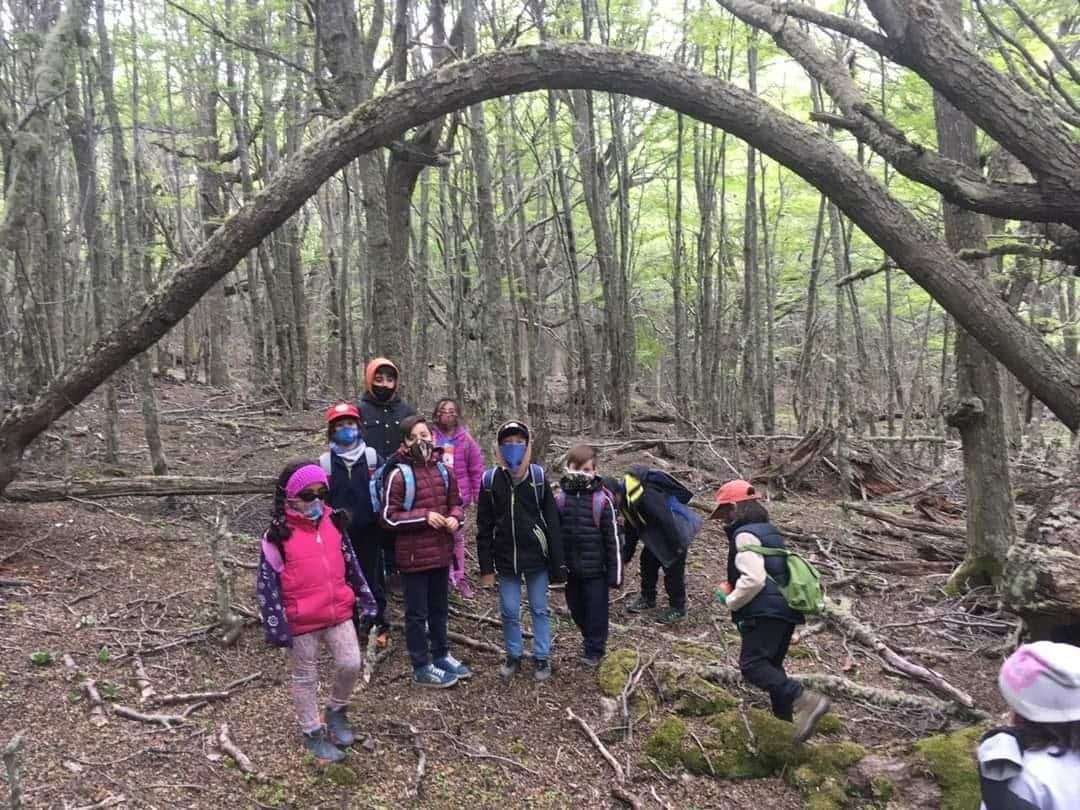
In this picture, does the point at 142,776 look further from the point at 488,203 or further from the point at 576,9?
the point at 576,9

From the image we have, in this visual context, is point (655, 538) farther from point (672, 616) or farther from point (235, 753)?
point (235, 753)

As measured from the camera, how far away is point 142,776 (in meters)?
3.59

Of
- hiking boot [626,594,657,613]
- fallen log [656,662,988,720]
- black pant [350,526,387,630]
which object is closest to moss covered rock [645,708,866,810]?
fallen log [656,662,988,720]

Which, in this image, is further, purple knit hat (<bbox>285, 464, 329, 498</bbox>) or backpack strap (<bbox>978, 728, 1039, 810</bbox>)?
purple knit hat (<bbox>285, 464, 329, 498</bbox>)

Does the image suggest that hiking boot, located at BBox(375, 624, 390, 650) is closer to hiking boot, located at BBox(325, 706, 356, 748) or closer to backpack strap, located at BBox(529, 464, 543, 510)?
hiking boot, located at BBox(325, 706, 356, 748)

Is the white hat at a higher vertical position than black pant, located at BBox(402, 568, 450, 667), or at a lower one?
higher

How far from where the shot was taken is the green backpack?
4.26 meters

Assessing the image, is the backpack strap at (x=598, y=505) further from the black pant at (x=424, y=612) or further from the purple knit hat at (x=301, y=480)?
the purple knit hat at (x=301, y=480)

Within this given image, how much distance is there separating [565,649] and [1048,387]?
3.61 m

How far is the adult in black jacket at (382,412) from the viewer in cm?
562

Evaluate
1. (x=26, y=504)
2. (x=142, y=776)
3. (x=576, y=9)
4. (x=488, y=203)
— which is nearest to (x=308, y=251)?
(x=576, y=9)

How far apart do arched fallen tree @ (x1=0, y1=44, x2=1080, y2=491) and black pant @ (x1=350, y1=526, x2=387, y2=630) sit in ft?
7.51

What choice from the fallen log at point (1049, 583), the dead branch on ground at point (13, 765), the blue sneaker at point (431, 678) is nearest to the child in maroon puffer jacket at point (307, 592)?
the blue sneaker at point (431, 678)

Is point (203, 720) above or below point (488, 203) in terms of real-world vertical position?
below
